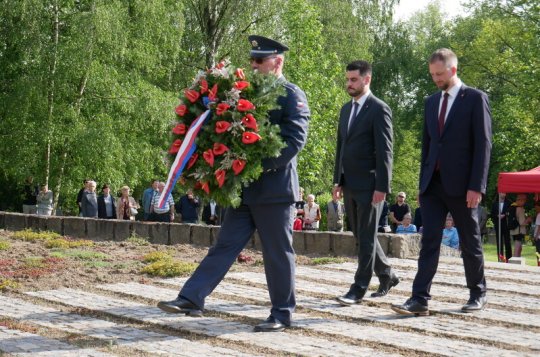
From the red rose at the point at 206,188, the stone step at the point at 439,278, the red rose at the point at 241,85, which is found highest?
the red rose at the point at 241,85

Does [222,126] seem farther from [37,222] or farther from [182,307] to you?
[37,222]

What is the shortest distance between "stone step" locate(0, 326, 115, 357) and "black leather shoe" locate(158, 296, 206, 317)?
0.78 meters

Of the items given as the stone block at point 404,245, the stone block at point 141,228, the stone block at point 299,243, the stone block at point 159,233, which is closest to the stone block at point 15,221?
the stone block at point 141,228

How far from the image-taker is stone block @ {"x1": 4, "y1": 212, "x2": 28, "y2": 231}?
17844mm

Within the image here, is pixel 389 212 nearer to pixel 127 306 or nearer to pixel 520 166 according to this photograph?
pixel 127 306

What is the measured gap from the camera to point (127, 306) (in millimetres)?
7582

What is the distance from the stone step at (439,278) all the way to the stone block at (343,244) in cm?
136

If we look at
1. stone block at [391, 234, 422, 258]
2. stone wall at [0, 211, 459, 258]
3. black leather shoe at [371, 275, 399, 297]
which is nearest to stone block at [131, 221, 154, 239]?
stone wall at [0, 211, 459, 258]

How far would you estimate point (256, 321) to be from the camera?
685 cm

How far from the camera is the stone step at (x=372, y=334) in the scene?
5781 millimetres

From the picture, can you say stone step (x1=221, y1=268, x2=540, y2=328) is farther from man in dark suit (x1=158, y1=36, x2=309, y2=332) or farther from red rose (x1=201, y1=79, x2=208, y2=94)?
red rose (x1=201, y1=79, x2=208, y2=94)

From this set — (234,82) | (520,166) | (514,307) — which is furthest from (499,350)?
(520,166)

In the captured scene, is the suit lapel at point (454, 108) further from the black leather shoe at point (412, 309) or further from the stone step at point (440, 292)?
the stone step at point (440, 292)

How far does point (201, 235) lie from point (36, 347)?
8015mm
